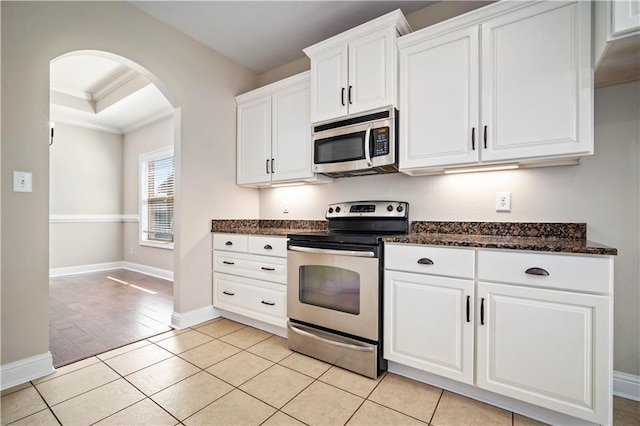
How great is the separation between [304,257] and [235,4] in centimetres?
214

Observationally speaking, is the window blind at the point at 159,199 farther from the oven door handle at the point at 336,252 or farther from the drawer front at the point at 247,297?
the oven door handle at the point at 336,252

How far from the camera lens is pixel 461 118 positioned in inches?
76.0

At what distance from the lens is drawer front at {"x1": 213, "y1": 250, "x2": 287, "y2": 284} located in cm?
253

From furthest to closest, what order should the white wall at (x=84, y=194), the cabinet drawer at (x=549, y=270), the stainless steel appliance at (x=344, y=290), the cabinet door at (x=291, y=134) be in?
the white wall at (x=84, y=194), the cabinet door at (x=291, y=134), the stainless steel appliance at (x=344, y=290), the cabinet drawer at (x=549, y=270)

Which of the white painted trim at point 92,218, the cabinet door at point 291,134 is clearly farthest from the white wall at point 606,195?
the white painted trim at point 92,218

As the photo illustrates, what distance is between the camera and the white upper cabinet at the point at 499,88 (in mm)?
1612

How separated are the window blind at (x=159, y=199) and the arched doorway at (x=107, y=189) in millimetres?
18

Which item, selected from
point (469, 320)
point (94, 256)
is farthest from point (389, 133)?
point (94, 256)

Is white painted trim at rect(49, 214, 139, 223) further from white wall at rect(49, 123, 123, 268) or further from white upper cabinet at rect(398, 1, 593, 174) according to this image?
white upper cabinet at rect(398, 1, 593, 174)

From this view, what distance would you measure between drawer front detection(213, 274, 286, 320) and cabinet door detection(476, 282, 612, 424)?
153 centimetres

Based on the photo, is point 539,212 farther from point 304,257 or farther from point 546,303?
point 304,257

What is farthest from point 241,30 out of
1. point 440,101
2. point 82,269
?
point 82,269

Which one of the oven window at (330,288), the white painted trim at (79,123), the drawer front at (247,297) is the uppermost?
the white painted trim at (79,123)

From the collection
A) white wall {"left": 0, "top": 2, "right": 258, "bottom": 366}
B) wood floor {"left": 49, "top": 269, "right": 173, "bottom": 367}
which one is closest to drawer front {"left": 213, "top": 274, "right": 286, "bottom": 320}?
white wall {"left": 0, "top": 2, "right": 258, "bottom": 366}
